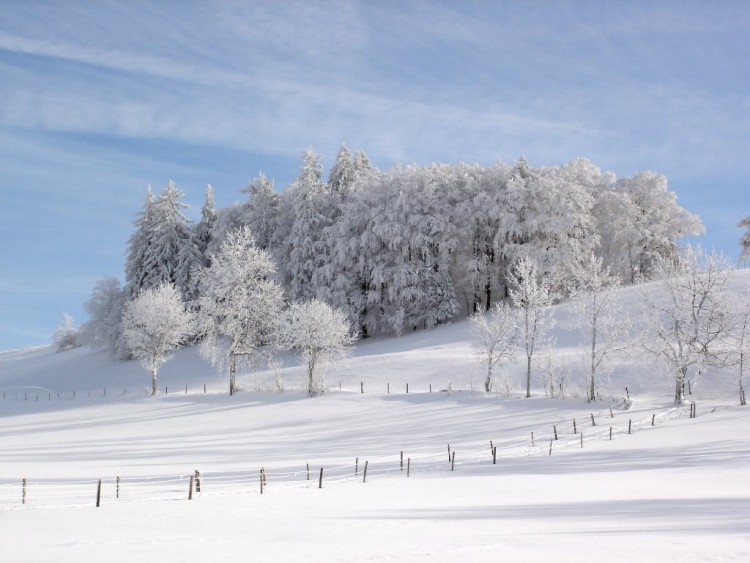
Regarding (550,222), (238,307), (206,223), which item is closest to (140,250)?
(206,223)

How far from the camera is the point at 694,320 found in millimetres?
41625

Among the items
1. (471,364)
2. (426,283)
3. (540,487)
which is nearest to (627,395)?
(471,364)

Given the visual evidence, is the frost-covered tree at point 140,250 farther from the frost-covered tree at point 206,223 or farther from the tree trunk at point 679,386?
the tree trunk at point 679,386

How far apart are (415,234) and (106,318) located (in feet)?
108

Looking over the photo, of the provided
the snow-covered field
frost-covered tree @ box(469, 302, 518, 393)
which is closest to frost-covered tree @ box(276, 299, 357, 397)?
the snow-covered field

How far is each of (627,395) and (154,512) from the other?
31.6 meters

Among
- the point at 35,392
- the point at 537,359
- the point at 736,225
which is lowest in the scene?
the point at 35,392

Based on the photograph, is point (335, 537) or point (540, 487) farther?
point (540, 487)

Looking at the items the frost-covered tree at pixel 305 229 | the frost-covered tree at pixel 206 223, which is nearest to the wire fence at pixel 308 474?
the frost-covered tree at pixel 305 229

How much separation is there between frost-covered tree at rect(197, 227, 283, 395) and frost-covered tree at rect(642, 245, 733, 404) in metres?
27.2

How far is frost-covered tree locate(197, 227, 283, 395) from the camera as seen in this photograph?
5084cm

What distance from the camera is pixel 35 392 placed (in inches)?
2395

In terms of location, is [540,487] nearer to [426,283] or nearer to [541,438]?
[541,438]

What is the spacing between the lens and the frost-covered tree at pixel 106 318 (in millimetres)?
68625
